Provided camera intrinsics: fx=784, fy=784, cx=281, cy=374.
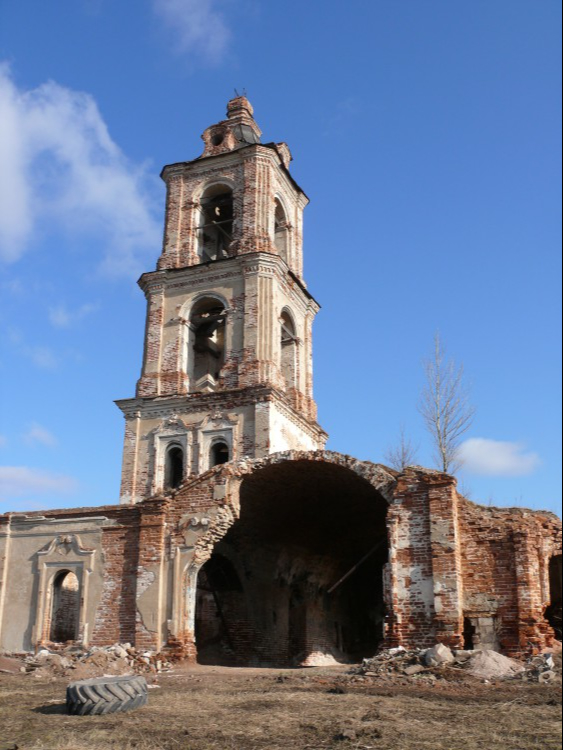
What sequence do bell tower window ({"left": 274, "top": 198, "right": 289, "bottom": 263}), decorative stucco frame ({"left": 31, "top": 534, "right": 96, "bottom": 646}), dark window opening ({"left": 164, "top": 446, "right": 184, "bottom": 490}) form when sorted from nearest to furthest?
decorative stucco frame ({"left": 31, "top": 534, "right": 96, "bottom": 646})
dark window opening ({"left": 164, "top": 446, "right": 184, "bottom": 490})
bell tower window ({"left": 274, "top": 198, "right": 289, "bottom": 263})

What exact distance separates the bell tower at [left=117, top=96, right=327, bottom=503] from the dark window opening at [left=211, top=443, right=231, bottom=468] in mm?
42

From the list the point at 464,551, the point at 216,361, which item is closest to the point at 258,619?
the point at 464,551

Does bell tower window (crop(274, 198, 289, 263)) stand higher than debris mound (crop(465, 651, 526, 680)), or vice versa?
bell tower window (crop(274, 198, 289, 263))

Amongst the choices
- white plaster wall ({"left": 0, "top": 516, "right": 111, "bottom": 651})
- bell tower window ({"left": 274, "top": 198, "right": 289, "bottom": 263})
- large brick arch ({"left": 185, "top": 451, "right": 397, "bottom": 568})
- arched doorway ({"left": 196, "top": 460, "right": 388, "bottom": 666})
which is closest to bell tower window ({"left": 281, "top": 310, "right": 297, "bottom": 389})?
bell tower window ({"left": 274, "top": 198, "right": 289, "bottom": 263})

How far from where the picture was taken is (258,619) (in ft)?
65.3

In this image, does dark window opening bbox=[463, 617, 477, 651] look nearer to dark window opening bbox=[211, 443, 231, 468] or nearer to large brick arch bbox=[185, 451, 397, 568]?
large brick arch bbox=[185, 451, 397, 568]

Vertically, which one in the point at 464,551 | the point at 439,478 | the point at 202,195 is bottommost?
the point at 464,551

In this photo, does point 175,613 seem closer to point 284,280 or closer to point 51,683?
point 51,683

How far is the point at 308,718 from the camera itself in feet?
26.9

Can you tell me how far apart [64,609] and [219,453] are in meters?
6.27

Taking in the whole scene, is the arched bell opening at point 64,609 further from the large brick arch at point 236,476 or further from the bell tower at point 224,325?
the bell tower at point 224,325

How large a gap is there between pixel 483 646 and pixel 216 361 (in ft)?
51.3

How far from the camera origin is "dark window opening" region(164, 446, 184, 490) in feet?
76.4

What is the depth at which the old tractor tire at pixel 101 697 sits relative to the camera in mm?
9039
